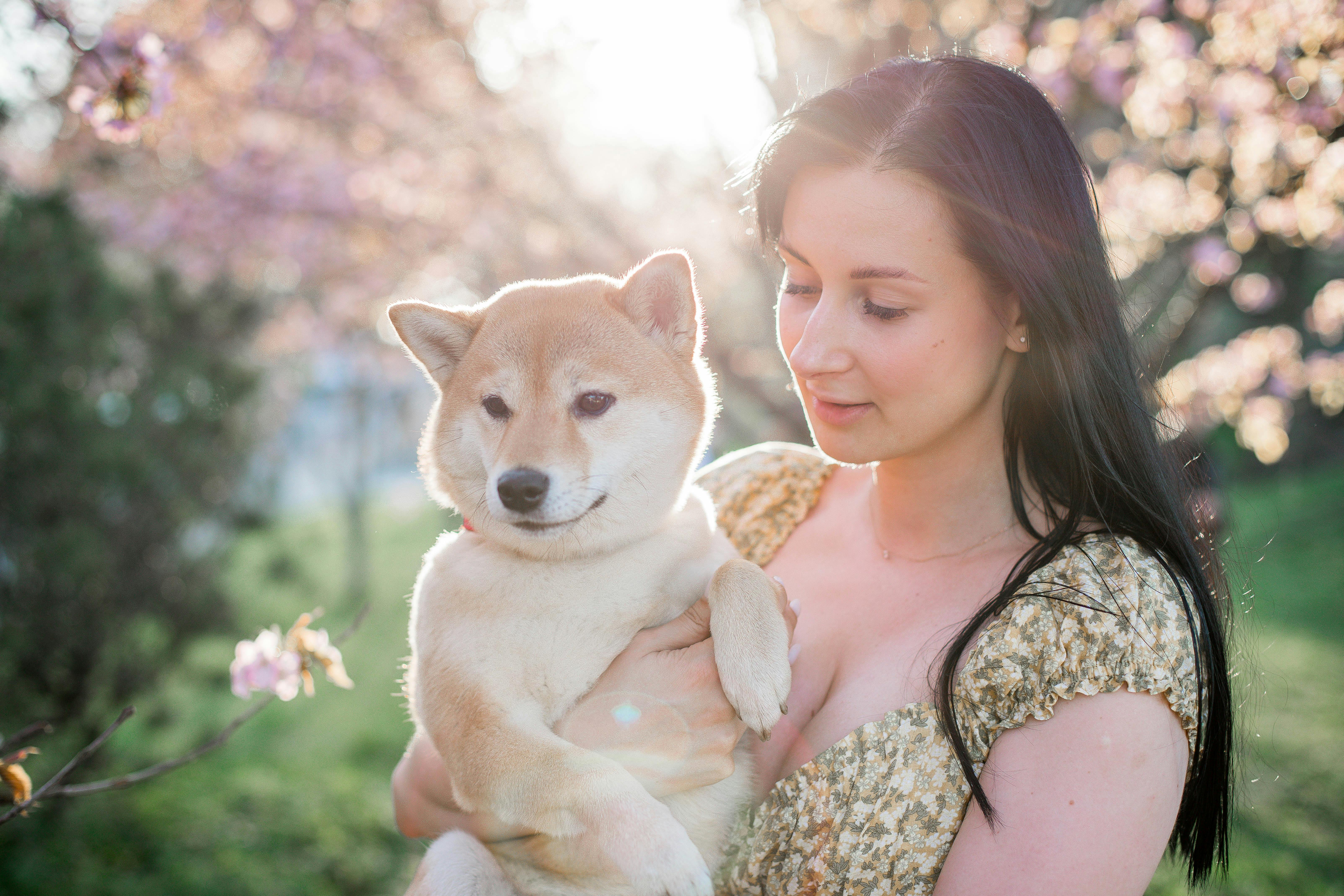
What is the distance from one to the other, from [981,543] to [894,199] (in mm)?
955

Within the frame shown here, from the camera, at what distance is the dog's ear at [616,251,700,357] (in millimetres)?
2238

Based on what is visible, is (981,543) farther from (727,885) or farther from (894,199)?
(727,885)

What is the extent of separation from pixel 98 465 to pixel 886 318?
15.5 feet

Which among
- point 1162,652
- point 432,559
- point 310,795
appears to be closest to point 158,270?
point 310,795

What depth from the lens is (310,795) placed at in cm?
605

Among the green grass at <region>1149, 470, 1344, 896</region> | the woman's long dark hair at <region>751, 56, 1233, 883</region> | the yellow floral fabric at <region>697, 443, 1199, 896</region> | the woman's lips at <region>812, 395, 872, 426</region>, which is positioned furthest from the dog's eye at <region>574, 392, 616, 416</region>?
the green grass at <region>1149, 470, 1344, 896</region>

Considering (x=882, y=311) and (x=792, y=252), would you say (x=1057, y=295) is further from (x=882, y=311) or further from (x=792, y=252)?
(x=792, y=252)

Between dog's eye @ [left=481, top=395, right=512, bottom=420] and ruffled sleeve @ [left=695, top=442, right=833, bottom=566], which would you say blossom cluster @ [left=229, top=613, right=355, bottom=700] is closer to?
dog's eye @ [left=481, top=395, right=512, bottom=420]

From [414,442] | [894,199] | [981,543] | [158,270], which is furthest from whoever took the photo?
[414,442]

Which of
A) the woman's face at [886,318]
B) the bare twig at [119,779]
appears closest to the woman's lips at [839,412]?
the woman's face at [886,318]

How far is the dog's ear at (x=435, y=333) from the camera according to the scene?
90.3 inches

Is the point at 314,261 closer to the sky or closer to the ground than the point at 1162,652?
closer to the ground

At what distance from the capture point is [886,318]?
1.99 m

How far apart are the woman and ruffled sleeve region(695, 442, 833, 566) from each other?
0.25 m
